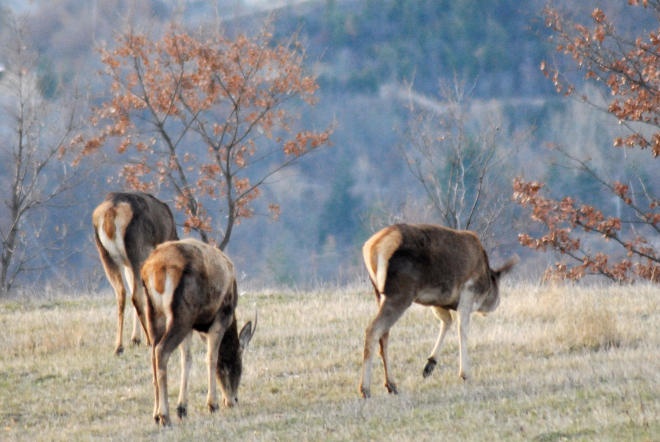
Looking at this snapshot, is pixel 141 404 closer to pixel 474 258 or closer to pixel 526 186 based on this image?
pixel 474 258

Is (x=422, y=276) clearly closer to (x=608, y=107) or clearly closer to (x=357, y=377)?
(x=357, y=377)

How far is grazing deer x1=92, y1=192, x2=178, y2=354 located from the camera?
10953mm

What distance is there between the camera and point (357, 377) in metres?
9.38

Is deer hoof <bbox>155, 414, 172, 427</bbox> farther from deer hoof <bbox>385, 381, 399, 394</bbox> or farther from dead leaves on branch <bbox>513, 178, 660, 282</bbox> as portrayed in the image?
dead leaves on branch <bbox>513, 178, 660, 282</bbox>

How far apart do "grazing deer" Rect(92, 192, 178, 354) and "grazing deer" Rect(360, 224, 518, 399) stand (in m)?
4.01

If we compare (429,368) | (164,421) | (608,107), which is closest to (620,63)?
(608,107)

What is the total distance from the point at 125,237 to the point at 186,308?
13.5ft

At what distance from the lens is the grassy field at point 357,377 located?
6457 mm

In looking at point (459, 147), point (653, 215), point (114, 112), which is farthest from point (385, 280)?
point (459, 147)

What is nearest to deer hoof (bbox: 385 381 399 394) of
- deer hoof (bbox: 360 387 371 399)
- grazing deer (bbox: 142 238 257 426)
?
deer hoof (bbox: 360 387 371 399)

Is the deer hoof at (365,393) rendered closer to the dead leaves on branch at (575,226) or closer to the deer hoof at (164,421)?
the deer hoof at (164,421)

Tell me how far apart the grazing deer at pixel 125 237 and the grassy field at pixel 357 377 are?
3.33 ft

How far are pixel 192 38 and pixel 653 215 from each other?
10.4m

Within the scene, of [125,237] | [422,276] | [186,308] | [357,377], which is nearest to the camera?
[186,308]
